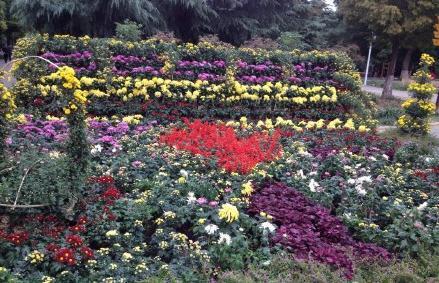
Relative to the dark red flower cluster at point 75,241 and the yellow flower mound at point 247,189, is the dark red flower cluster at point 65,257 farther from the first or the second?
the yellow flower mound at point 247,189

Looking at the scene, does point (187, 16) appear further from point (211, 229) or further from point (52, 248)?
point (52, 248)

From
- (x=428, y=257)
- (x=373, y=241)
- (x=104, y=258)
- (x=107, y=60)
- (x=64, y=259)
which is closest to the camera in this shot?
(x=64, y=259)

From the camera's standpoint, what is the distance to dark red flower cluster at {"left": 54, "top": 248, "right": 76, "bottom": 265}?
3.19 m

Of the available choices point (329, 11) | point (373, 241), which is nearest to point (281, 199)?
point (373, 241)

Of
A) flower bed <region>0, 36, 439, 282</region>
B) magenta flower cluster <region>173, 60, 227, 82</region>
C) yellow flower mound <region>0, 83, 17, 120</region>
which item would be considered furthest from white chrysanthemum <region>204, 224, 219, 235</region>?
magenta flower cluster <region>173, 60, 227, 82</region>

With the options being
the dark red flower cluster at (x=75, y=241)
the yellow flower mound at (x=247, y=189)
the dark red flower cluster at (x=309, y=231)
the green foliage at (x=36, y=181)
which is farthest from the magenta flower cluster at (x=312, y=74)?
the dark red flower cluster at (x=75, y=241)

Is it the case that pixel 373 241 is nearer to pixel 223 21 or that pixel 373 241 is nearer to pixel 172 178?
pixel 172 178

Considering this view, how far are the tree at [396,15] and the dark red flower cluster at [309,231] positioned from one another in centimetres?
1407

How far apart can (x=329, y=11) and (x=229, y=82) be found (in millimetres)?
16974

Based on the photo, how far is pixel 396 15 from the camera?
17188 millimetres

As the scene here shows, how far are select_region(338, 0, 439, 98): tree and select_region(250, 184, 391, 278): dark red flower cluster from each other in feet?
46.2

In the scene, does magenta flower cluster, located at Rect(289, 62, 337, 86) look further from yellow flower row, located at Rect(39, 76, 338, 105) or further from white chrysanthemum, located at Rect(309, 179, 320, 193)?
white chrysanthemum, located at Rect(309, 179, 320, 193)

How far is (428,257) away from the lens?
391cm

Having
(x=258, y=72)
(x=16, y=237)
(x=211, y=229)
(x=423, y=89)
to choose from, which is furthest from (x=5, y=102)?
(x=423, y=89)
